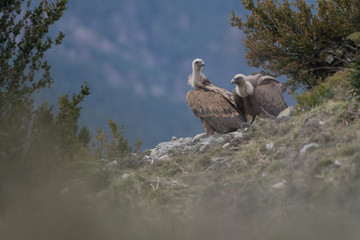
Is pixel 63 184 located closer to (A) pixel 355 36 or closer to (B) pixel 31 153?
(B) pixel 31 153

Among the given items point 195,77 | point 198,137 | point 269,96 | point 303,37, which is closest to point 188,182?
point 198,137

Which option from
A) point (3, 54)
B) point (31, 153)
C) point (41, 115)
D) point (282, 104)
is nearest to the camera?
point (31, 153)

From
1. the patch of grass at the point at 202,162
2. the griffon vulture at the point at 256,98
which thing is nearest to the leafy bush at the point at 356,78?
the patch of grass at the point at 202,162

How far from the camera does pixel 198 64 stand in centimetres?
1162

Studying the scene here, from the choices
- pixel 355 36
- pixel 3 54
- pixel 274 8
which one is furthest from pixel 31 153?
pixel 274 8

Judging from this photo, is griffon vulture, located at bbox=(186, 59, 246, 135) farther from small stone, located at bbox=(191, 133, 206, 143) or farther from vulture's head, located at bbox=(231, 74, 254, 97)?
vulture's head, located at bbox=(231, 74, 254, 97)

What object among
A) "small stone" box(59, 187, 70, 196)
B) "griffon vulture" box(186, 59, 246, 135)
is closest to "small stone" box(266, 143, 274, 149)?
"small stone" box(59, 187, 70, 196)

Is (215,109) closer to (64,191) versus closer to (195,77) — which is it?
(195,77)

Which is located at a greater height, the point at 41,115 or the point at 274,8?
the point at 274,8

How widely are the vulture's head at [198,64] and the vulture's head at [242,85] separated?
1.80m

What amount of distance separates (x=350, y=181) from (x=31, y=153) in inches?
182

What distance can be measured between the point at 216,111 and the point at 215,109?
6cm

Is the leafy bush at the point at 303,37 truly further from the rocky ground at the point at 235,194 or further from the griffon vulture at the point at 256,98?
the rocky ground at the point at 235,194

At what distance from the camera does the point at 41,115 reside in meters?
7.18
